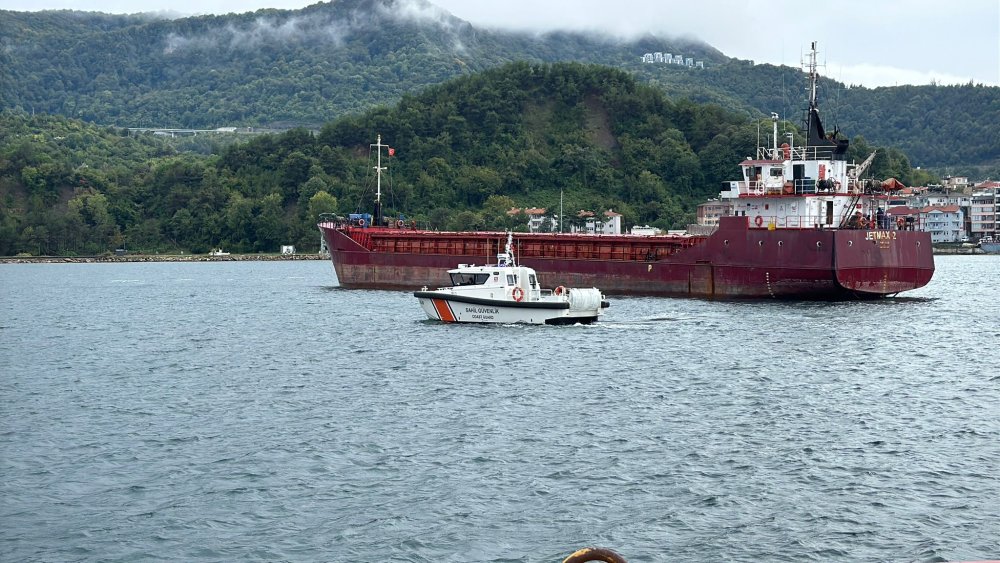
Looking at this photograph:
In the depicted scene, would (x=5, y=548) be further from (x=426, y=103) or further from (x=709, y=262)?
(x=426, y=103)

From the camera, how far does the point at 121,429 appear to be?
28.6 m

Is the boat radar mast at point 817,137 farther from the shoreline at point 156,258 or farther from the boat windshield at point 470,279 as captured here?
the shoreline at point 156,258

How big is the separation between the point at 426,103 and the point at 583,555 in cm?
18275

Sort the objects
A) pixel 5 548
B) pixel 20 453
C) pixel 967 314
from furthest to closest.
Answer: pixel 967 314 < pixel 20 453 < pixel 5 548

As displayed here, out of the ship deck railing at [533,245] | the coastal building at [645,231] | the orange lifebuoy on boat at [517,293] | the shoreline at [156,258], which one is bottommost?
the orange lifebuoy on boat at [517,293]

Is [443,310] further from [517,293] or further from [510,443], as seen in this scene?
[510,443]

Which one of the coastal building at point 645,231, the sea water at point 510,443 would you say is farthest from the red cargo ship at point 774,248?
the coastal building at point 645,231

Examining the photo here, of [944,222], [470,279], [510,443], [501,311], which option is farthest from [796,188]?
[944,222]

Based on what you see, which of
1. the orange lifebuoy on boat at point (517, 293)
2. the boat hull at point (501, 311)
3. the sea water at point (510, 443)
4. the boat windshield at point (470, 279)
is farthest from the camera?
the boat windshield at point (470, 279)

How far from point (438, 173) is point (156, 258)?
43.6 m

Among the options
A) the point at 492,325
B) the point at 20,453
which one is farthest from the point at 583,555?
the point at 492,325

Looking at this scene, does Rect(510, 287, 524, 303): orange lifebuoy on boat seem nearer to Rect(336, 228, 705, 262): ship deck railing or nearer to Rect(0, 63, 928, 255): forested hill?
Rect(336, 228, 705, 262): ship deck railing

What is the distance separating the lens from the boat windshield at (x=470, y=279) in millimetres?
48656

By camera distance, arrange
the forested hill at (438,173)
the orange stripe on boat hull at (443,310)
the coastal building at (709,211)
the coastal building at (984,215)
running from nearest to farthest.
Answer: the orange stripe on boat hull at (443,310), the coastal building at (709,211), the forested hill at (438,173), the coastal building at (984,215)
